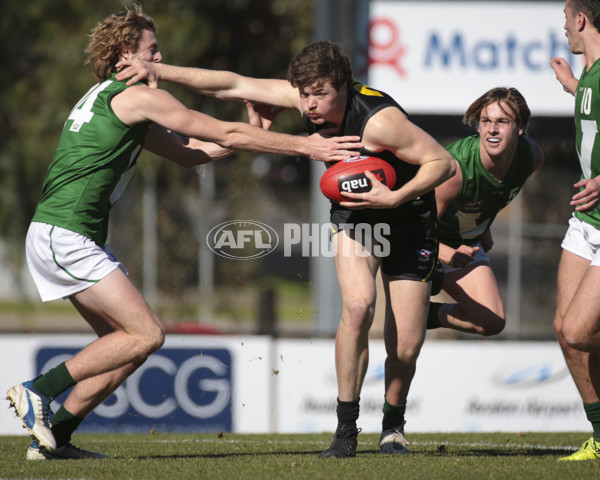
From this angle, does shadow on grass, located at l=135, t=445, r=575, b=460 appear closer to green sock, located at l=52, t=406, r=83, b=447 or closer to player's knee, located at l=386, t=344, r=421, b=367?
green sock, located at l=52, t=406, r=83, b=447

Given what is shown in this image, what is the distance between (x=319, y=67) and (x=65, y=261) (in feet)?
5.74

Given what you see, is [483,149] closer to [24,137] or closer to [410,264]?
[410,264]

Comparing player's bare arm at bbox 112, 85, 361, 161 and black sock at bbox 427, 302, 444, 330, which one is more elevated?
player's bare arm at bbox 112, 85, 361, 161

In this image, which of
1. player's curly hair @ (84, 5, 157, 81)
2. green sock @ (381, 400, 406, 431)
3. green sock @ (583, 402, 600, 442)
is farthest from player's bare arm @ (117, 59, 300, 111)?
green sock @ (583, 402, 600, 442)

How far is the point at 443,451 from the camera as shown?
5.61 metres

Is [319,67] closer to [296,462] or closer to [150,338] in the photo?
[150,338]

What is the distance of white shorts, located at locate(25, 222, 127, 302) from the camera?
4863 millimetres

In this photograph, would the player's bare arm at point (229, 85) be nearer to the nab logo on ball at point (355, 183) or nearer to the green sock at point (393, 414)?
the nab logo on ball at point (355, 183)

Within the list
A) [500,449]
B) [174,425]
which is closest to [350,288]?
[500,449]

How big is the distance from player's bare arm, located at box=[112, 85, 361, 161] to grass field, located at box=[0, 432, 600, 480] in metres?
1.71

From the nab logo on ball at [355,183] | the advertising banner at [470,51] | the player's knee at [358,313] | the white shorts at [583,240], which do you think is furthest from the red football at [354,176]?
the advertising banner at [470,51]

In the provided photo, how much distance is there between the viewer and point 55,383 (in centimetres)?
491

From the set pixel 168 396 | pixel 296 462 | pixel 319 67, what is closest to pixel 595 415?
pixel 296 462

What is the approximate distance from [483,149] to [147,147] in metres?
2.23
